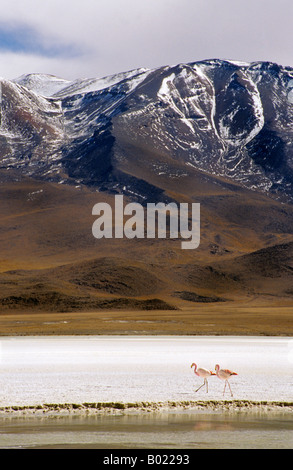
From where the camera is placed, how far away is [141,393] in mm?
16766

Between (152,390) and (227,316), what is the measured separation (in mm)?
45057

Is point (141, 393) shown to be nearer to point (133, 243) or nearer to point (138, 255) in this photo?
point (138, 255)

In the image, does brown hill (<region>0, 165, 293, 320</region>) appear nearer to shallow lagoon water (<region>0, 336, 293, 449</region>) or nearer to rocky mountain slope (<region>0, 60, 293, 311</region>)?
rocky mountain slope (<region>0, 60, 293, 311</region>)

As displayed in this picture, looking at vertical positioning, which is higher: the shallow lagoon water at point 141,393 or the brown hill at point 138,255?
the brown hill at point 138,255

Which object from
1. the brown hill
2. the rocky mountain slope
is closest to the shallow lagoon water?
the rocky mountain slope

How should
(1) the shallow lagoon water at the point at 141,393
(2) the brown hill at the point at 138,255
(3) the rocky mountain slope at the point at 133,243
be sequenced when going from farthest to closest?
(3) the rocky mountain slope at the point at 133,243 < (2) the brown hill at the point at 138,255 < (1) the shallow lagoon water at the point at 141,393

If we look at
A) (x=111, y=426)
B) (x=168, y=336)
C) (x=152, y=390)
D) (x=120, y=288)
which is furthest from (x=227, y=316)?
(x=111, y=426)

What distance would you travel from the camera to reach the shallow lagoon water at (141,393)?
12.3 metres

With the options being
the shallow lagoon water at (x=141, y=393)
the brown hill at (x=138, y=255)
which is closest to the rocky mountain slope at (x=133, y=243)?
the brown hill at (x=138, y=255)

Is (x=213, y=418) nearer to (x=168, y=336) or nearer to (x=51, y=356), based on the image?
(x=51, y=356)

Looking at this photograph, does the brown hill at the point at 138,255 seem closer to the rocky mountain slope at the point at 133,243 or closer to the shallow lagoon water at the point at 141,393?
the rocky mountain slope at the point at 133,243

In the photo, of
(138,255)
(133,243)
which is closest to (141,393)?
(138,255)

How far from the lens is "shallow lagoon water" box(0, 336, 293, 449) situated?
1226 centimetres

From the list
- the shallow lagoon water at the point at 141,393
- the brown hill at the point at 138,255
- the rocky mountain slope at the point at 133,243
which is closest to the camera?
the shallow lagoon water at the point at 141,393
